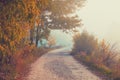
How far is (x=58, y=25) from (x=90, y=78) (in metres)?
29.7

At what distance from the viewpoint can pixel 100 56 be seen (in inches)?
1112

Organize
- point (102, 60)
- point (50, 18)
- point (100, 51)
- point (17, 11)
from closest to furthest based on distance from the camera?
point (17, 11) → point (102, 60) → point (100, 51) → point (50, 18)

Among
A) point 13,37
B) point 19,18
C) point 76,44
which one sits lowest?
point 76,44

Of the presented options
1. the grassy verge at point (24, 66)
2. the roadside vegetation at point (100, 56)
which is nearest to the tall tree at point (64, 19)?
the roadside vegetation at point (100, 56)

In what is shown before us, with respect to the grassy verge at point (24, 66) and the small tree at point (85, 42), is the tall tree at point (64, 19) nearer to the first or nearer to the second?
the small tree at point (85, 42)

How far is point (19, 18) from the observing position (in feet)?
46.4

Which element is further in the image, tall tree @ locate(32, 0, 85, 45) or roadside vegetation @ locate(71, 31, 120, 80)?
tall tree @ locate(32, 0, 85, 45)

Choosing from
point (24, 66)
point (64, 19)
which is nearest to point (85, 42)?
Result: point (64, 19)

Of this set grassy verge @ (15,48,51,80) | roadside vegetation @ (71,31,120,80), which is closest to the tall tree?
roadside vegetation @ (71,31,120,80)

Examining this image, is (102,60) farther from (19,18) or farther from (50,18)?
(50,18)

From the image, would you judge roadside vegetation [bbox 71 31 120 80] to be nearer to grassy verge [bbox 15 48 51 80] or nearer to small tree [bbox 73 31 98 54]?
small tree [bbox 73 31 98 54]

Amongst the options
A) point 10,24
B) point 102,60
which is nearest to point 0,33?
point 10,24

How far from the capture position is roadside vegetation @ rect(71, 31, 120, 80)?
20609mm

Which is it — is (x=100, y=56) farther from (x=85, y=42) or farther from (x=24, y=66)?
(x=85, y=42)
